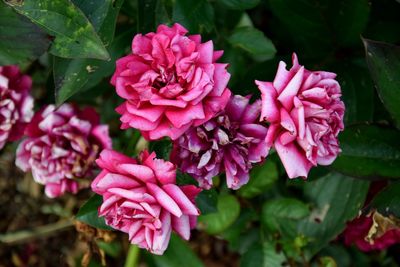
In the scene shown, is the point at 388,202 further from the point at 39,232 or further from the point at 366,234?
the point at 39,232

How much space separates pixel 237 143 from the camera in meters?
0.85

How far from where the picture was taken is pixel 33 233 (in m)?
1.80

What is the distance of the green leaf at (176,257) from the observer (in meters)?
1.37

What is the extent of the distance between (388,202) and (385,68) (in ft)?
0.69

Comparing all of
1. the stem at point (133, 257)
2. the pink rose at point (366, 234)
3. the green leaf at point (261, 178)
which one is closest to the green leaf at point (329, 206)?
the pink rose at point (366, 234)

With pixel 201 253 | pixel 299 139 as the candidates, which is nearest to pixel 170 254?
pixel 201 253

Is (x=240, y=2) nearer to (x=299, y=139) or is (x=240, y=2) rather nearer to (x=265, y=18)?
(x=299, y=139)

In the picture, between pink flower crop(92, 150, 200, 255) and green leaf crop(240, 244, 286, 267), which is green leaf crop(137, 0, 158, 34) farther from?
green leaf crop(240, 244, 286, 267)

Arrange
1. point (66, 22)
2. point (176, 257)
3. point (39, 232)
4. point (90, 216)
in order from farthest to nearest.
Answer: point (39, 232) < point (176, 257) < point (90, 216) < point (66, 22)

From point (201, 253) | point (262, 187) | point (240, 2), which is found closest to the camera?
point (240, 2)

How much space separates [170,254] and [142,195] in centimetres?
60

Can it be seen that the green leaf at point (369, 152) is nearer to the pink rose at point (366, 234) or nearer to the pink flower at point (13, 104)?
the pink rose at point (366, 234)

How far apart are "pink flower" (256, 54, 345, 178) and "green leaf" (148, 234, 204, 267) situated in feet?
2.08

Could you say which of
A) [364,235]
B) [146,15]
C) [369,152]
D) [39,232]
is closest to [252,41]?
[146,15]
